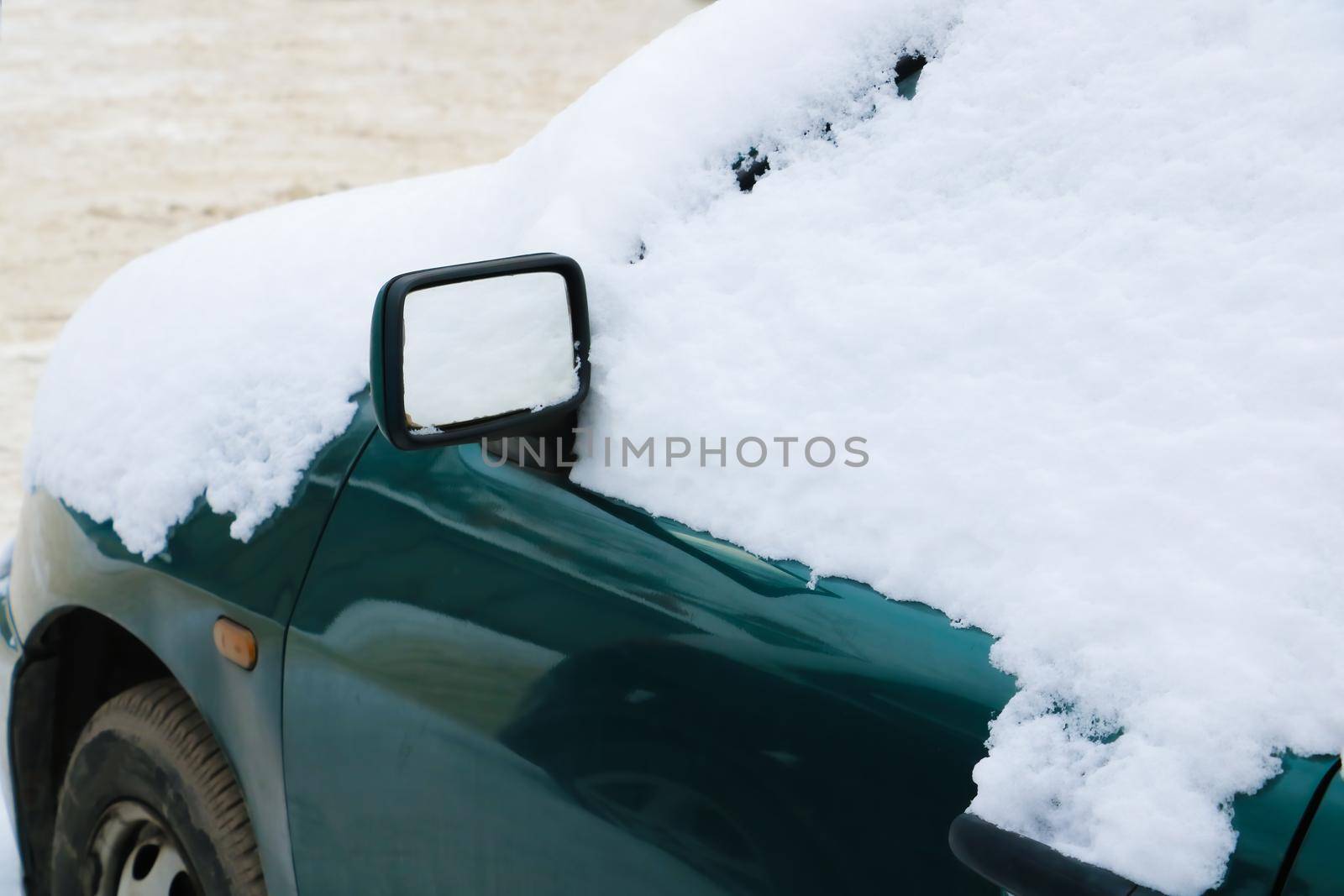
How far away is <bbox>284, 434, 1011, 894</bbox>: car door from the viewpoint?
1142 mm

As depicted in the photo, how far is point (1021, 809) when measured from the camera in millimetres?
1010

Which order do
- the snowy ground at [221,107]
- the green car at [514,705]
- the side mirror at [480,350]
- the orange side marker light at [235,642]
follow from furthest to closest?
the snowy ground at [221,107] → the orange side marker light at [235,642] → the side mirror at [480,350] → the green car at [514,705]

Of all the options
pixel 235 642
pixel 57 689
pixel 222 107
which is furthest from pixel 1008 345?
pixel 222 107

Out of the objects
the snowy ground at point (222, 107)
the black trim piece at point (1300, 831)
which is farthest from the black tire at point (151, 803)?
the snowy ground at point (222, 107)

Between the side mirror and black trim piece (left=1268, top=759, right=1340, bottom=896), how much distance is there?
0.84 m

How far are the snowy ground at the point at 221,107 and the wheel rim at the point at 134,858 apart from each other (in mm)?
2867

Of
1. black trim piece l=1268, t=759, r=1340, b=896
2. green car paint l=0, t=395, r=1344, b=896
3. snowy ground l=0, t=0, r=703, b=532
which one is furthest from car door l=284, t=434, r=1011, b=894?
snowy ground l=0, t=0, r=703, b=532

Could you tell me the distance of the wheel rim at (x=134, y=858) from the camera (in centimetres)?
193

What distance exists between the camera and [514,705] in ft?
4.66

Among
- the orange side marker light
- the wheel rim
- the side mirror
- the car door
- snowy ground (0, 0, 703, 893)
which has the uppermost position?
A: snowy ground (0, 0, 703, 893)

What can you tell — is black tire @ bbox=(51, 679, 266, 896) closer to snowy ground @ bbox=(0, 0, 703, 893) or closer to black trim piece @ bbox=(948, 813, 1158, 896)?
black trim piece @ bbox=(948, 813, 1158, 896)

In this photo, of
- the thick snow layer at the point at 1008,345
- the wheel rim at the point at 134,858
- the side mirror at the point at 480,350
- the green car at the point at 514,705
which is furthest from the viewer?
the wheel rim at the point at 134,858

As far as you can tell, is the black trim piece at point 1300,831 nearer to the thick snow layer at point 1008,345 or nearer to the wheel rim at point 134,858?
the thick snow layer at point 1008,345

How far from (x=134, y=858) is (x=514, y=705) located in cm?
96
